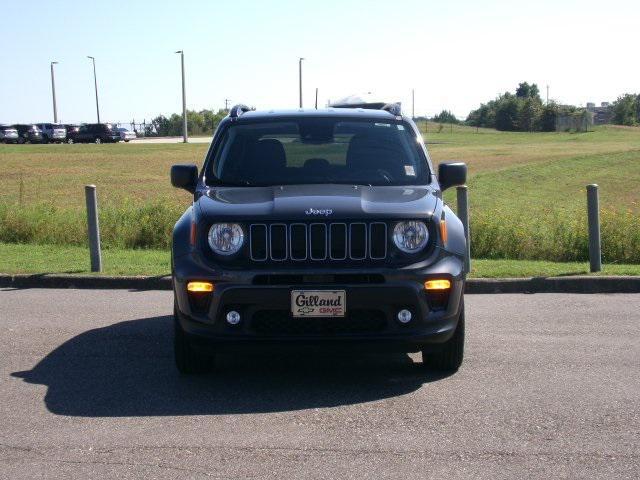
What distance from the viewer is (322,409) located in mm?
6121

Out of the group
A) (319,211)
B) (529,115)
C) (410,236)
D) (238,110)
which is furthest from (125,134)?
(410,236)

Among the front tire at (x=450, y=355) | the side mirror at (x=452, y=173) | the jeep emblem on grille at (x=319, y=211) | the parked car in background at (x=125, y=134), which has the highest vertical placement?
the side mirror at (x=452, y=173)

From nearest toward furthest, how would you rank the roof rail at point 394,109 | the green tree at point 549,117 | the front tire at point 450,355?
the front tire at point 450,355 < the roof rail at point 394,109 < the green tree at point 549,117

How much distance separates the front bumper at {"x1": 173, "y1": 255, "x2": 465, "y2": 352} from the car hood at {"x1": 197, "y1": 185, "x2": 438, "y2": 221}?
35 centimetres

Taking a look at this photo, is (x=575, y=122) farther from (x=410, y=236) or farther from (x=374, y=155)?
(x=410, y=236)

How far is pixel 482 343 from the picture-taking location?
8172 mm

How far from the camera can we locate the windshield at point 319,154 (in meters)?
7.59

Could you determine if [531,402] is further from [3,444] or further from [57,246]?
[57,246]

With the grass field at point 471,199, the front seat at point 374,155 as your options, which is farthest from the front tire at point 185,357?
the grass field at point 471,199

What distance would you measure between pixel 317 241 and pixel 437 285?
81cm

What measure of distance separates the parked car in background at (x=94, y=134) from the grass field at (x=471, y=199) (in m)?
8.42

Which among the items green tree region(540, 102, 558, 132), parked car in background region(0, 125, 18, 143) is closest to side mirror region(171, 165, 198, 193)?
parked car in background region(0, 125, 18, 143)

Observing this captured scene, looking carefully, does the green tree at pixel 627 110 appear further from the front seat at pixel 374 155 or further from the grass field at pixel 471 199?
the front seat at pixel 374 155

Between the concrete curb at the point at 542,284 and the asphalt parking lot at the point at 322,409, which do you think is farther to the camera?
the concrete curb at the point at 542,284
